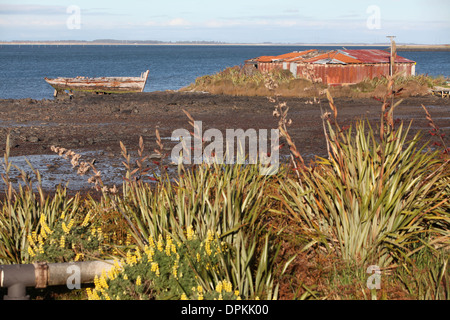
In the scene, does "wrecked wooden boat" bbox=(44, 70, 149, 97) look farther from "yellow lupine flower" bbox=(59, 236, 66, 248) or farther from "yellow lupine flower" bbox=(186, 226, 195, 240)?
"yellow lupine flower" bbox=(186, 226, 195, 240)

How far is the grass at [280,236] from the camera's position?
4.49 metres

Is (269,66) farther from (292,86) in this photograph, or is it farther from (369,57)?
(292,86)

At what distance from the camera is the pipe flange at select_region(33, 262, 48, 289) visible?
4.81m

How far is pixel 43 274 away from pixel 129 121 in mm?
17102

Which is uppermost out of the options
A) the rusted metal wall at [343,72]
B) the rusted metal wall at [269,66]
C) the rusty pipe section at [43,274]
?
the rusted metal wall at [269,66]

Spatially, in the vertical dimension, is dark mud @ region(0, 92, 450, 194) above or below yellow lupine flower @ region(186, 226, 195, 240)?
above

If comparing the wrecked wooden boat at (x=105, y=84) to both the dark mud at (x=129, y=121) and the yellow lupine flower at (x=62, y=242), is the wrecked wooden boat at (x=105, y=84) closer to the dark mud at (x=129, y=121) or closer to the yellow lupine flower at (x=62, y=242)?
the dark mud at (x=129, y=121)

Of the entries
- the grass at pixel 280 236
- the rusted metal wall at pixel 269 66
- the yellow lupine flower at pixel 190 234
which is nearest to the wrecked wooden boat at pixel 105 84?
the rusted metal wall at pixel 269 66

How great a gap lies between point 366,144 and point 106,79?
108 feet

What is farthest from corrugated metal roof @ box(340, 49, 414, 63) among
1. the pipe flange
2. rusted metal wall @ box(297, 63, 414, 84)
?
the pipe flange

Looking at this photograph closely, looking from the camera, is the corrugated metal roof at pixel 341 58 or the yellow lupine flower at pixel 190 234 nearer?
the yellow lupine flower at pixel 190 234

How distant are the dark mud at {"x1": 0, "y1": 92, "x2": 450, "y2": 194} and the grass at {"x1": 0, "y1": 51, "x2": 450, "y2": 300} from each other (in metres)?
5.71

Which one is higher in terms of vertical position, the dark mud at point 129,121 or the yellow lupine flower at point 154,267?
the dark mud at point 129,121

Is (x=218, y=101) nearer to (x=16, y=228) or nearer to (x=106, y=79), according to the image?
(x=106, y=79)
